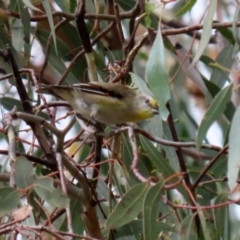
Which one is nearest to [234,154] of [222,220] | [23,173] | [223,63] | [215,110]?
[215,110]

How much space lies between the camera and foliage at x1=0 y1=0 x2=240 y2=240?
1311 millimetres

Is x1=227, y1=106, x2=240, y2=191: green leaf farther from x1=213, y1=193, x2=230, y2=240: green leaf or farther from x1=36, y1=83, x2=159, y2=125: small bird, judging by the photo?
x1=36, y1=83, x2=159, y2=125: small bird

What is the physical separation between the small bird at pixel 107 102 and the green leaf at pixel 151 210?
331 millimetres

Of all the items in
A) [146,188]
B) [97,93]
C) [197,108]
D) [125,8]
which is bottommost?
[197,108]

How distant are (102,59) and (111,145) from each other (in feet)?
1.44

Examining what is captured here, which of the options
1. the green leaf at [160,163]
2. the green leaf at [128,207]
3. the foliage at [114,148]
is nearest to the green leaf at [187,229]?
the foliage at [114,148]

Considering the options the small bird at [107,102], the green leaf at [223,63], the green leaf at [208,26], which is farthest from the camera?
the green leaf at [223,63]

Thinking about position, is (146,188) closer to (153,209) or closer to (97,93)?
(153,209)

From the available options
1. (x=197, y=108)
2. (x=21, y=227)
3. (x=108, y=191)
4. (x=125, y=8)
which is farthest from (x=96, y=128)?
(x=197, y=108)

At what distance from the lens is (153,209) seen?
1370mm

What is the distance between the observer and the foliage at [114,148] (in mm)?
1311

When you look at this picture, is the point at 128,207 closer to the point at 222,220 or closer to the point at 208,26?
the point at 222,220

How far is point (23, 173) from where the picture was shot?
4.24ft

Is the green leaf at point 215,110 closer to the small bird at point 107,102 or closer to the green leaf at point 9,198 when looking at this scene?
the small bird at point 107,102
